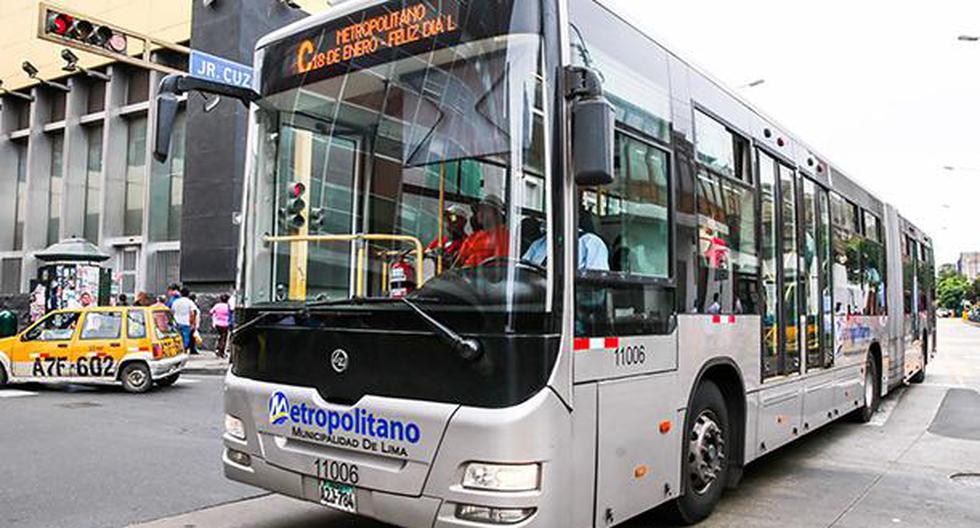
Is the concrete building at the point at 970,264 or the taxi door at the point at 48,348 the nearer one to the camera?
the taxi door at the point at 48,348

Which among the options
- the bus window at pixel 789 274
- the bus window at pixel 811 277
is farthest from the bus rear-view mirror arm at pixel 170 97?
the bus window at pixel 811 277

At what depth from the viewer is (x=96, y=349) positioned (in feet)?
43.3

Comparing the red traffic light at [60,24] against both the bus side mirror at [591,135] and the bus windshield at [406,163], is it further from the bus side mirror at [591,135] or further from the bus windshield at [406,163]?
the bus side mirror at [591,135]

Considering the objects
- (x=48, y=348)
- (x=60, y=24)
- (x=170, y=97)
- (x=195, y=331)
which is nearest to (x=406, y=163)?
(x=170, y=97)

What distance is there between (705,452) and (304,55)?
12.5 feet

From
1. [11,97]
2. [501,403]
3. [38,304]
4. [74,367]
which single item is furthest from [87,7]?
[501,403]

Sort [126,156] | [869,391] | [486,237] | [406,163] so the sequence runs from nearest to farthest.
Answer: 1. [486,237]
2. [406,163]
3. [869,391]
4. [126,156]

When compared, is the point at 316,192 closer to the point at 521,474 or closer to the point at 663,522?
the point at 521,474

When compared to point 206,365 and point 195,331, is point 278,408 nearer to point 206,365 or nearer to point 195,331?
point 206,365

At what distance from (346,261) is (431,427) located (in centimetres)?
118

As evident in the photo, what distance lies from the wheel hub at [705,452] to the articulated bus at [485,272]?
23 mm

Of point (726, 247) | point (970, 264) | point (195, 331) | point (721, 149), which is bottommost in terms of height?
point (195, 331)

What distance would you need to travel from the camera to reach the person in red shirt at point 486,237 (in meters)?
3.97

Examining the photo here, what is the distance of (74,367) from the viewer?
1320 cm
